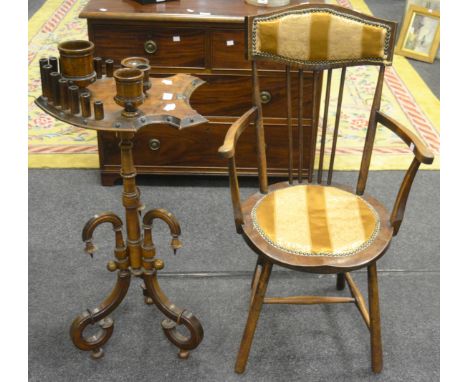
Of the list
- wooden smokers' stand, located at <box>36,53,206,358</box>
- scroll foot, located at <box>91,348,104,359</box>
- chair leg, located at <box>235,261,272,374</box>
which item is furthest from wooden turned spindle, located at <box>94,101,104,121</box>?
scroll foot, located at <box>91,348,104,359</box>

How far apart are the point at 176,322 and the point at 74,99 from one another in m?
0.91

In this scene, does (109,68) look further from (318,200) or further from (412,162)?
(412,162)

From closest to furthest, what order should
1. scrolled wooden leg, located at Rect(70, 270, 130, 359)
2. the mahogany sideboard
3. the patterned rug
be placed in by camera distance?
1. scrolled wooden leg, located at Rect(70, 270, 130, 359)
2. the mahogany sideboard
3. the patterned rug

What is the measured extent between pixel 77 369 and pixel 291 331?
84 centimetres

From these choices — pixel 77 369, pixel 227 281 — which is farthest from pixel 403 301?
pixel 77 369

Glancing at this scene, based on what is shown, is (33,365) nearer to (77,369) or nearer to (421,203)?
(77,369)

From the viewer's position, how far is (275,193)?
2.24 metres

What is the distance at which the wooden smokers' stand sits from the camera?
1.80 meters

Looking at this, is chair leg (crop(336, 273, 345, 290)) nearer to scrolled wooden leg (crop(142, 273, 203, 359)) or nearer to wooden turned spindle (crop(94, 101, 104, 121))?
scrolled wooden leg (crop(142, 273, 203, 359))

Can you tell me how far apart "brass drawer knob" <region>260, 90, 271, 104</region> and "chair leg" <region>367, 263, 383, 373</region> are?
1216mm

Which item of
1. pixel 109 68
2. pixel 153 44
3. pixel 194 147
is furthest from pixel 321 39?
pixel 194 147

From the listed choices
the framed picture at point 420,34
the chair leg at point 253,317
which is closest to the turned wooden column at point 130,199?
the chair leg at point 253,317

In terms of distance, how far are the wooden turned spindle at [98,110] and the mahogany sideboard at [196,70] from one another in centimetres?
110

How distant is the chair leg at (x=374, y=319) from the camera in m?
2.06
